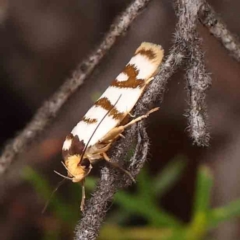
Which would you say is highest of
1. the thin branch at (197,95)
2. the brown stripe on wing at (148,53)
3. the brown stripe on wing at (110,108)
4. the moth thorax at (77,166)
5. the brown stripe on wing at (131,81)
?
the thin branch at (197,95)

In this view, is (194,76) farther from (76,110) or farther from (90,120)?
(76,110)

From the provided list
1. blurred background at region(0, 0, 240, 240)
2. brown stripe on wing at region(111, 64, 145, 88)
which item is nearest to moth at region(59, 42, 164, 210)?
brown stripe on wing at region(111, 64, 145, 88)

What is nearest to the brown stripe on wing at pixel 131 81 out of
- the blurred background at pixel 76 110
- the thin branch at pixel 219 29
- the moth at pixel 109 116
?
the moth at pixel 109 116

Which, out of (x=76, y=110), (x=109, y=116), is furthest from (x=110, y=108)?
(x=76, y=110)

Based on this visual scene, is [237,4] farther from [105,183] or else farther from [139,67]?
[105,183]

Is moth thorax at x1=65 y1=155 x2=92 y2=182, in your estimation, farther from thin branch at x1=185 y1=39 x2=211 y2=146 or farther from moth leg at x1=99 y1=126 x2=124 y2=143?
thin branch at x1=185 y1=39 x2=211 y2=146

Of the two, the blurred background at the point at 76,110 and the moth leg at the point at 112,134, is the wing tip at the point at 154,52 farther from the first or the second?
the blurred background at the point at 76,110

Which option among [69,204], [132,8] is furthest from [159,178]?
[132,8]
